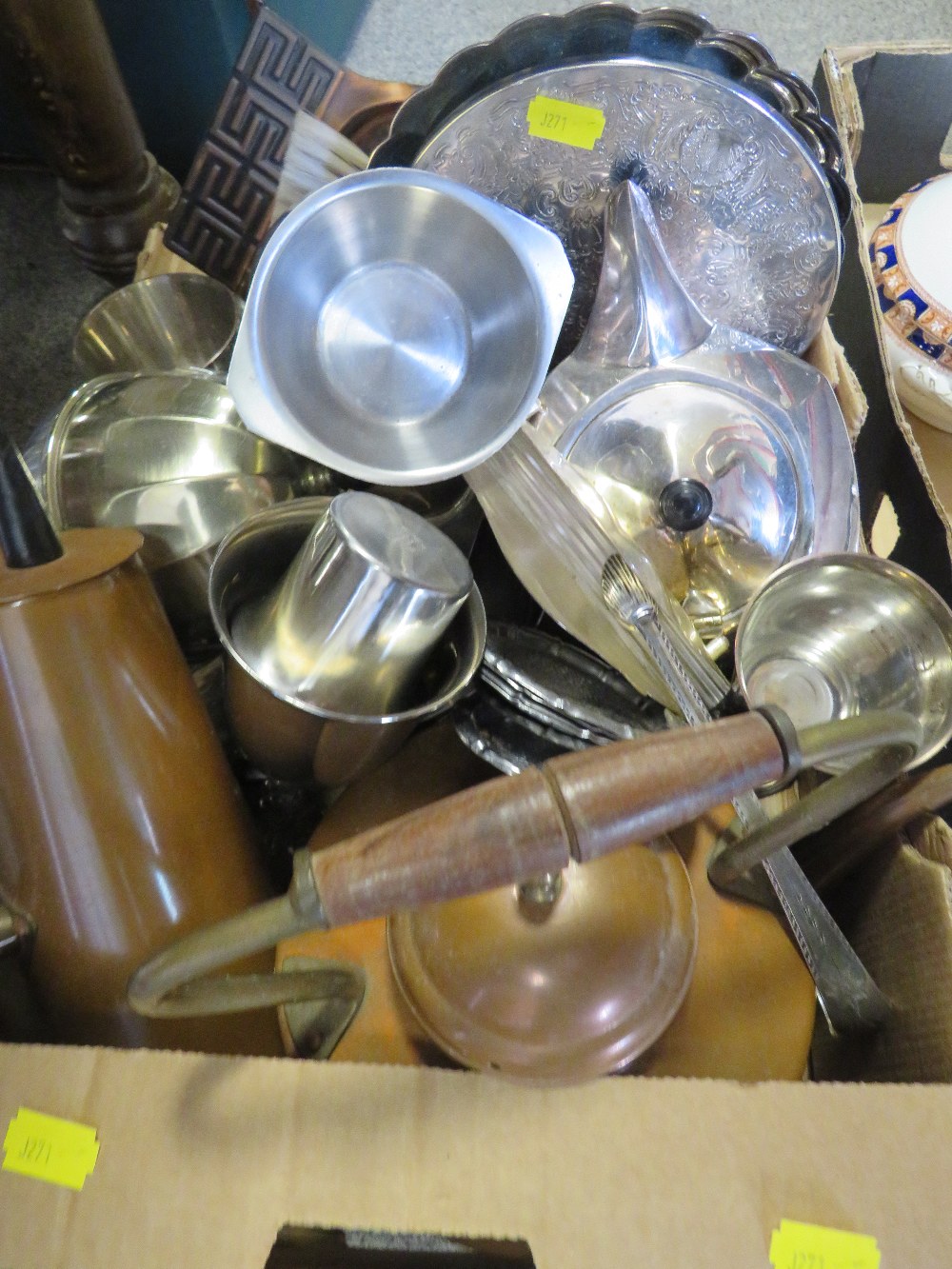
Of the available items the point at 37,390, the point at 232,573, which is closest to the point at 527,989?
the point at 232,573

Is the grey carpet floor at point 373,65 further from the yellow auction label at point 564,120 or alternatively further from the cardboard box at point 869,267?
the yellow auction label at point 564,120

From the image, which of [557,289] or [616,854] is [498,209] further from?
[616,854]

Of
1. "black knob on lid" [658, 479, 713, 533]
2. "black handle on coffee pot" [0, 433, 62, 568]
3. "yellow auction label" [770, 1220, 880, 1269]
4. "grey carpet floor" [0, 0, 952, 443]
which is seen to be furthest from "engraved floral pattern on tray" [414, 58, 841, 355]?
"grey carpet floor" [0, 0, 952, 443]

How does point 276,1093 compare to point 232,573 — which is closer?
point 276,1093

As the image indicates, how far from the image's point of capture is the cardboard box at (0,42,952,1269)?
0.38 meters

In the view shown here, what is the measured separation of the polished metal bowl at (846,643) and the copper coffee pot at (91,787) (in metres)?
0.38

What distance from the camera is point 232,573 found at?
59 cm

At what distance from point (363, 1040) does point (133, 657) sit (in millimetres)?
251

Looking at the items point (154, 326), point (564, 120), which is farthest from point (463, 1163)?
point (154, 326)

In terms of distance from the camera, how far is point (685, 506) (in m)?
0.66

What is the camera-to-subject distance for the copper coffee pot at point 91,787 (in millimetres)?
441

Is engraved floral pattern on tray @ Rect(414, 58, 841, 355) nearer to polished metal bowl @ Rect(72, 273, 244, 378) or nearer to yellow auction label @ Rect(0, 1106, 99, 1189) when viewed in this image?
polished metal bowl @ Rect(72, 273, 244, 378)

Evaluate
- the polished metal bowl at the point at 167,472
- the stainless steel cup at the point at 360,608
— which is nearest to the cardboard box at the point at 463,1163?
the stainless steel cup at the point at 360,608

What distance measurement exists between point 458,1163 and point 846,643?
0.48 meters
